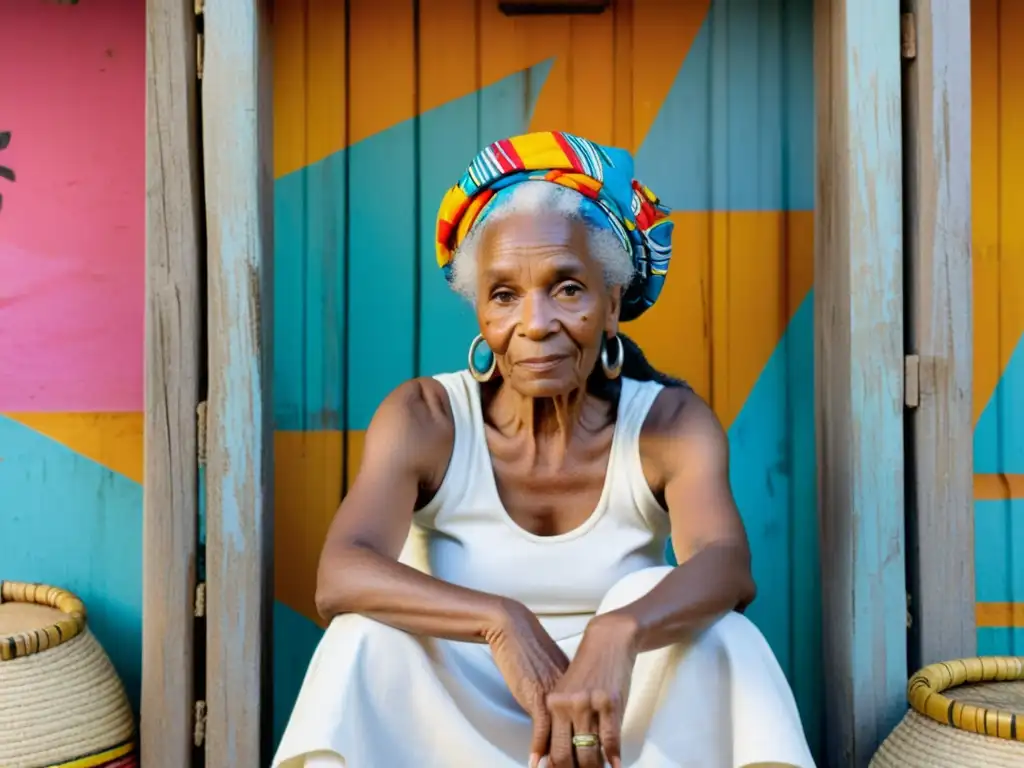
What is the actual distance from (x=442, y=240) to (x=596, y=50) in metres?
0.97

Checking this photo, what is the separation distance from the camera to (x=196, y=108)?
3.00 m

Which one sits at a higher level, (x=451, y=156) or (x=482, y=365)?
(x=451, y=156)

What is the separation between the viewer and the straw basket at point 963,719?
255cm

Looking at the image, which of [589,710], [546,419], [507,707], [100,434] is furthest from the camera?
[100,434]

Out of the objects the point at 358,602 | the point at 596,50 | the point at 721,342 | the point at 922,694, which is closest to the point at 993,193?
the point at 721,342

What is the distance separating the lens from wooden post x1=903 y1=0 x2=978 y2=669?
2.96 metres

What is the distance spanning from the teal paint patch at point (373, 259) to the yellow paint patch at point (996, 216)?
121 cm

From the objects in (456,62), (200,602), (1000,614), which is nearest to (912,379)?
(1000,614)

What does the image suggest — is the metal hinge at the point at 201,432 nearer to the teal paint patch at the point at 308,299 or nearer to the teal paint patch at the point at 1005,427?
the teal paint patch at the point at 308,299

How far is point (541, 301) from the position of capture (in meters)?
2.63

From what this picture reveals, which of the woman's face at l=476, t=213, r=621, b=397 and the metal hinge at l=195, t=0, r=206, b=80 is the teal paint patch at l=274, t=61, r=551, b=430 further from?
the woman's face at l=476, t=213, r=621, b=397

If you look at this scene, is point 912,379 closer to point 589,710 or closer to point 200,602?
point 589,710

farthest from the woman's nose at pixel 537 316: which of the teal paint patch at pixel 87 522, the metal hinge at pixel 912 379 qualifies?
the teal paint patch at pixel 87 522

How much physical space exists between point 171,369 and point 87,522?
755 mm
